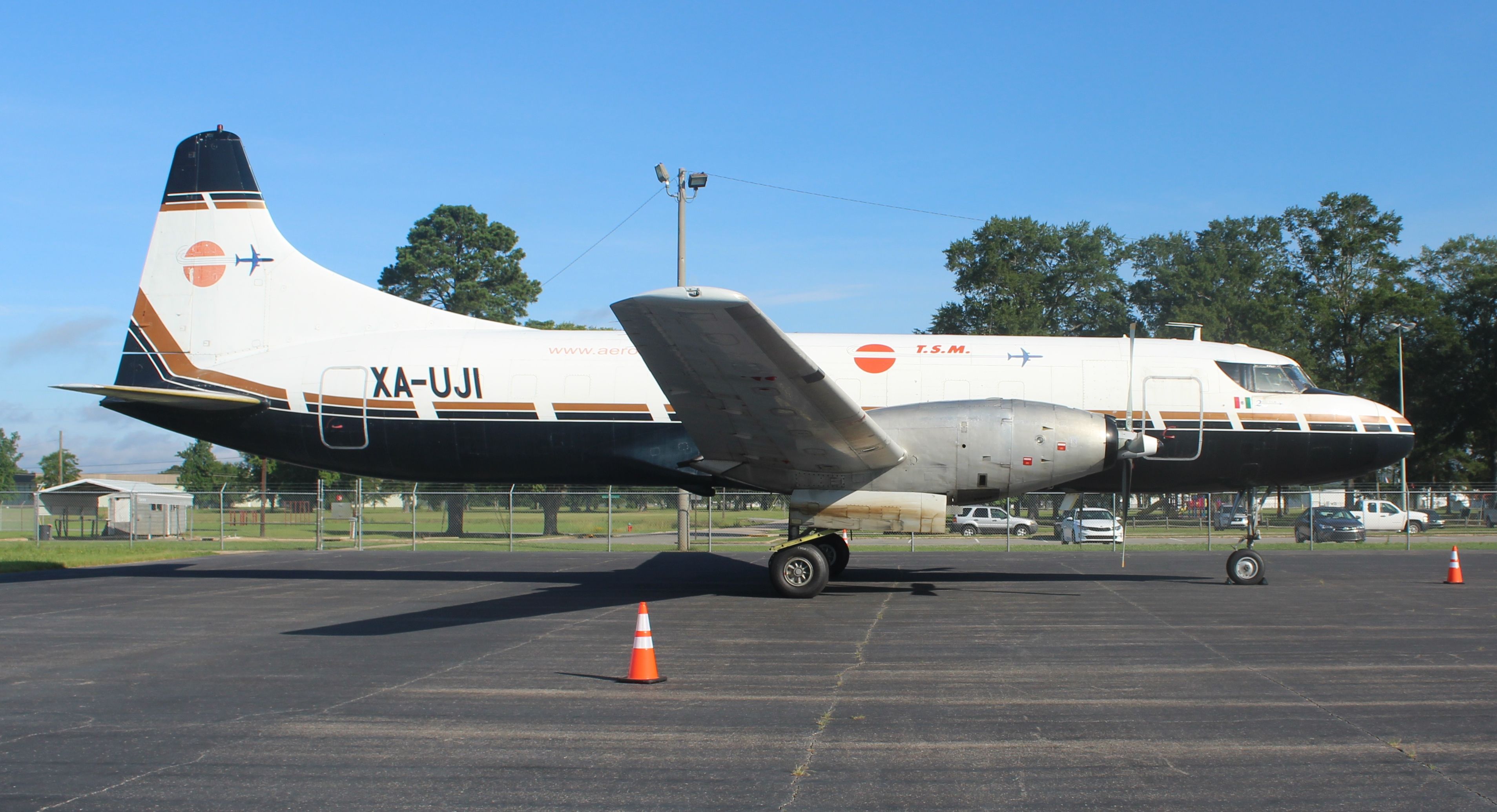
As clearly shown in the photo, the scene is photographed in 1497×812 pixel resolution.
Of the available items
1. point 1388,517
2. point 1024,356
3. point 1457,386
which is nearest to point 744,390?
point 1024,356

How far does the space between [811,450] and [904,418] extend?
4.83 feet

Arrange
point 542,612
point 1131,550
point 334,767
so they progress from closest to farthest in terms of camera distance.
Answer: point 334,767, point 542,612, point 1131,550

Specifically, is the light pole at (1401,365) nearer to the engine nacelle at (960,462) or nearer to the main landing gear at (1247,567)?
the main landing gear at (1247,567)

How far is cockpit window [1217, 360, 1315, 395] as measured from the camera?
14.9 m

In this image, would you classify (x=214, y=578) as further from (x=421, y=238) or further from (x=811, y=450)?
(x=421, y=238)

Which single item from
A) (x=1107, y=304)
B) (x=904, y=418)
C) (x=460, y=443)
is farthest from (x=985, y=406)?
(x=1107, y=304)

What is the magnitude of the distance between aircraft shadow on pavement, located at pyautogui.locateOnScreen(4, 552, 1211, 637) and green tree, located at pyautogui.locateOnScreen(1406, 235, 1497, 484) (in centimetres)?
4134

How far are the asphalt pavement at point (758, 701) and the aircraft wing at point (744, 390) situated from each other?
204 centimetres

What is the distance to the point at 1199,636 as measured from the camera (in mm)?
10047

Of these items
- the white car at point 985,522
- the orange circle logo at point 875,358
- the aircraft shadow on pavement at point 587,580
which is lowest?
the white car at point 985,522

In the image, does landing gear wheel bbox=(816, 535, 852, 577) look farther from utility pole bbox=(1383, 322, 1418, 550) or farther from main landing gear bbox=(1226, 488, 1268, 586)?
utility pole bbox=(1383, 322, 1418, 550)

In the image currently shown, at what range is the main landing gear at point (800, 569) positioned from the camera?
13.2 metres

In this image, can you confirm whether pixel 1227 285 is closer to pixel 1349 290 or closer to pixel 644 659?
pixel 1349 290

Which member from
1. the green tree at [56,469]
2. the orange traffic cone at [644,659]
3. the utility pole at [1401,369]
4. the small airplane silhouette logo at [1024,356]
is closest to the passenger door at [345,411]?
Answer: the orange traffic cone at [644,659]
